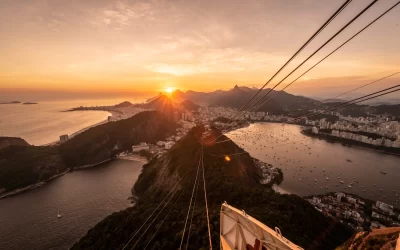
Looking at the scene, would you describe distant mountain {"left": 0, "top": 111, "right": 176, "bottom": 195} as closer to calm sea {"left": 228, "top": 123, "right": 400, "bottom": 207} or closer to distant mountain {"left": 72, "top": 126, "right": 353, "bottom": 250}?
distant mountain {"left": 72, "top": 126, "right": 353, "bottom": 250}

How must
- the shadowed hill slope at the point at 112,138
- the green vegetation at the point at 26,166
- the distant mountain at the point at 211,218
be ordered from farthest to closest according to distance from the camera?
1. the shadowed hill slope at the point at 112,138
2. the green vegetation at the point at 26,166
3. the distant mountain at the point at 211,218

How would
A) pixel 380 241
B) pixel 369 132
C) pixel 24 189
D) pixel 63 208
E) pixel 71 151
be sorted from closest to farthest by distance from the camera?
pixel 380 241, pixel 63 208, pixel 24 189, pixel 71 151, pixel 369 132

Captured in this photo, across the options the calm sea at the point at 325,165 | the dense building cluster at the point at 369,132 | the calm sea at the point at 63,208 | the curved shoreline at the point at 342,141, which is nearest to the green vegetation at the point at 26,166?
the calm sea at the point at 63,208

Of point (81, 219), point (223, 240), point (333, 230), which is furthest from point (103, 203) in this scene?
point (223, 240)

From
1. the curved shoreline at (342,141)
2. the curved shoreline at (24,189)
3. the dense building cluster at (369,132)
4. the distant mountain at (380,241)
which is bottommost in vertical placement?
the curved shoreline at (24,189)

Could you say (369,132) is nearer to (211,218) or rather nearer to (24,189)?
(211,218)

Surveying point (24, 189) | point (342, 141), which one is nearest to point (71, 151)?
point (24, 189)

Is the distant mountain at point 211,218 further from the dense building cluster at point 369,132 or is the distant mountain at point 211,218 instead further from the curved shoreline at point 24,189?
the dense building cluster at point 369,132
